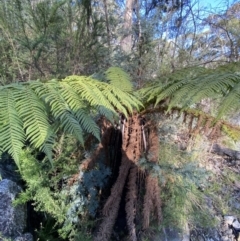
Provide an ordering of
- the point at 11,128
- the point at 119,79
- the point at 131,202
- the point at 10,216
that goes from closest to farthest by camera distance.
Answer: the point at 11,128, the point at 131,202, the point at 119,79, the point at 10,216

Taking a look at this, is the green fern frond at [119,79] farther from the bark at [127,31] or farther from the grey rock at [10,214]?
the bark at [127,31]

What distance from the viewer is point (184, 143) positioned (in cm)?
243

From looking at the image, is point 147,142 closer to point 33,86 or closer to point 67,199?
point 67,199

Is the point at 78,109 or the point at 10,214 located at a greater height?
the point at 78,109

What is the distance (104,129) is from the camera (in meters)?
1.47

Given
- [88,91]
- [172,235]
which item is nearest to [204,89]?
[88,91]

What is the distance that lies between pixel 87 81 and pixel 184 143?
1487 millimetres

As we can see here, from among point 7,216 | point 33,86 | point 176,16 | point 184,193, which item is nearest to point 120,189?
point 184,193

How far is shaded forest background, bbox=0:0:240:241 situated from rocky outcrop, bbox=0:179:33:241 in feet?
0.30

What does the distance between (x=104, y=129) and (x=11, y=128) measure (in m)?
0.66

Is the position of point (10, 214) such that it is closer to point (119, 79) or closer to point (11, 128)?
point (11, 128)

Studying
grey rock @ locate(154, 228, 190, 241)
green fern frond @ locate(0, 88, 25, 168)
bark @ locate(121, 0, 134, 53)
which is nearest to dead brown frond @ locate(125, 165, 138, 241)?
grey rock @ locate(154, 228, 190, 241)

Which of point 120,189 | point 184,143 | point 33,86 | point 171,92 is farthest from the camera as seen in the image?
point 184,143

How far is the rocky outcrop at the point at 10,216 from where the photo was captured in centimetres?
160
